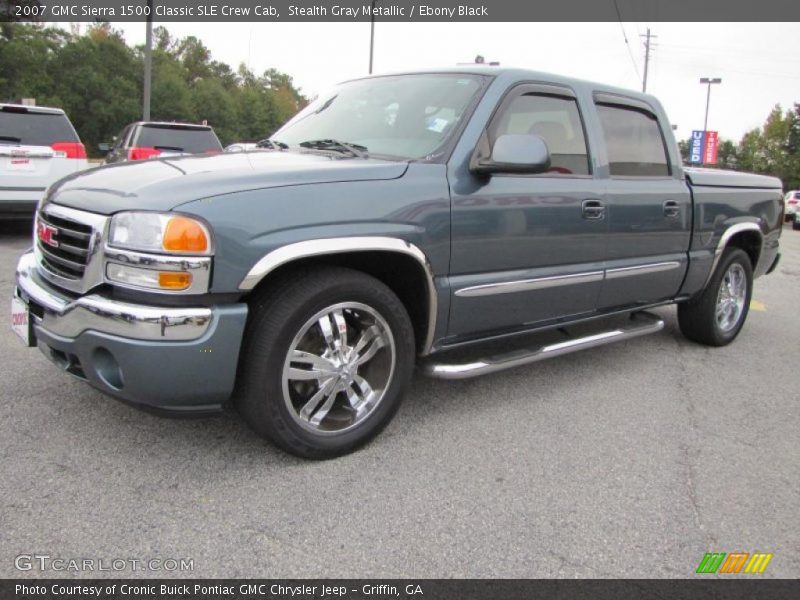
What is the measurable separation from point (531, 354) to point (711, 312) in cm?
228

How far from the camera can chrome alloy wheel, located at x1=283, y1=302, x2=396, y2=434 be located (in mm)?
2912

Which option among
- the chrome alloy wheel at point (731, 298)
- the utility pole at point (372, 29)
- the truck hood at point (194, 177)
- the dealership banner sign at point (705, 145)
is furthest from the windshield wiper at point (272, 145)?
the dealership banner sign at point (705, 145)

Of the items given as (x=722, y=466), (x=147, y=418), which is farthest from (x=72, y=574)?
(x=722, y=466)

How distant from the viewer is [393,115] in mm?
3715

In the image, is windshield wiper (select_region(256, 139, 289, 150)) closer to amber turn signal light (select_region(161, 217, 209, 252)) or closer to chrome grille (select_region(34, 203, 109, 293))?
chrome grille (select_region(34, 203, 109, 293))

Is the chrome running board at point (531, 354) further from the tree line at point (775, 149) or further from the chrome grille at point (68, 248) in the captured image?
the tree line at point (775, 149)

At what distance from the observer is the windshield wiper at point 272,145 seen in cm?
379

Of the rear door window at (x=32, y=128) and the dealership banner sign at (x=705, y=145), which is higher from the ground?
the dealership banner sign at (x=705, y=145)

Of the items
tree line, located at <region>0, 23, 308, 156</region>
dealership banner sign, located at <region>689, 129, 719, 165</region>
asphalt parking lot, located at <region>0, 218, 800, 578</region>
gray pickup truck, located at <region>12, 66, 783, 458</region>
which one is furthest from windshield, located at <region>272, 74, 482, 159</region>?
dealership banner sign, located at <region>689, 129, 719, 165</region>

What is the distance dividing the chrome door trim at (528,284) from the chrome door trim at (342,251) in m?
0.21

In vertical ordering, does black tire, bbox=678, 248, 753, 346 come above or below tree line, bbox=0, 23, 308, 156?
below

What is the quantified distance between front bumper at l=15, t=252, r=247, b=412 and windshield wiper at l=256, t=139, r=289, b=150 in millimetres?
1417

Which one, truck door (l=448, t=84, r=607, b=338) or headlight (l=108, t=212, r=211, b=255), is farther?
truck door (l=448, t=84, r=607, b=338)
